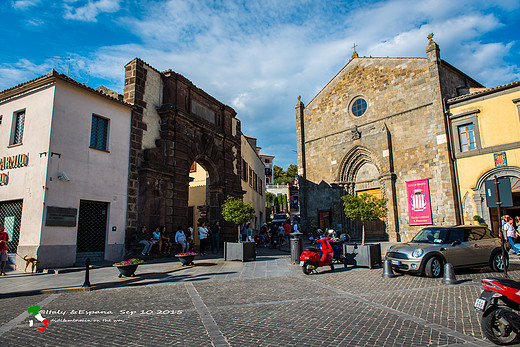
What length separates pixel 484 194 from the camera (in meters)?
18.4

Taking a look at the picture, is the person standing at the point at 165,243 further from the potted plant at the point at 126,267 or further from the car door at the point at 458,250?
the car door at the point at 458,250

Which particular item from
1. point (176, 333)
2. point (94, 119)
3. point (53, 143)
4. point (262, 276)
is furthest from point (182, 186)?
point (176, 333)

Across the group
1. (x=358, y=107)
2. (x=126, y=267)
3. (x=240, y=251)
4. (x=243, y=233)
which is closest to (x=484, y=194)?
(x=358, y=107)

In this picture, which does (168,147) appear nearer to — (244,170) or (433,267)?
(244,170)

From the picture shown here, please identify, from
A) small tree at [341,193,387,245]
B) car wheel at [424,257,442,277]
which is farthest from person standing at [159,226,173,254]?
car wheel at [424,257,442,277]

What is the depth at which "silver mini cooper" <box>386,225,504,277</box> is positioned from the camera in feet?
30.1

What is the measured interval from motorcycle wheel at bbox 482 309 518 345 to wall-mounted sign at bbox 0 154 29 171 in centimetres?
1393

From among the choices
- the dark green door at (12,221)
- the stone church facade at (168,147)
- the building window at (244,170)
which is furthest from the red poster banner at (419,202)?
the dark green door at (12,221)

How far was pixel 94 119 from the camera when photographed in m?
13.6

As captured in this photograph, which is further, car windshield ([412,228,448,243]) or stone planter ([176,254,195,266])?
stone planter ([176,254,195,266])

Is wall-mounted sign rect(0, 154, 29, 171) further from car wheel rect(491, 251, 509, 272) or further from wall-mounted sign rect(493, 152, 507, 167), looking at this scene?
wall-mounted sign rect(493, 152, 507, 167)

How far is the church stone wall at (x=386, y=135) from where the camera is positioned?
2059 centimetres

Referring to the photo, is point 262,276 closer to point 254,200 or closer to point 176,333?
point 176,333

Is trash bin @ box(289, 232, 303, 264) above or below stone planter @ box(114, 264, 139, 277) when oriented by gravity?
above
